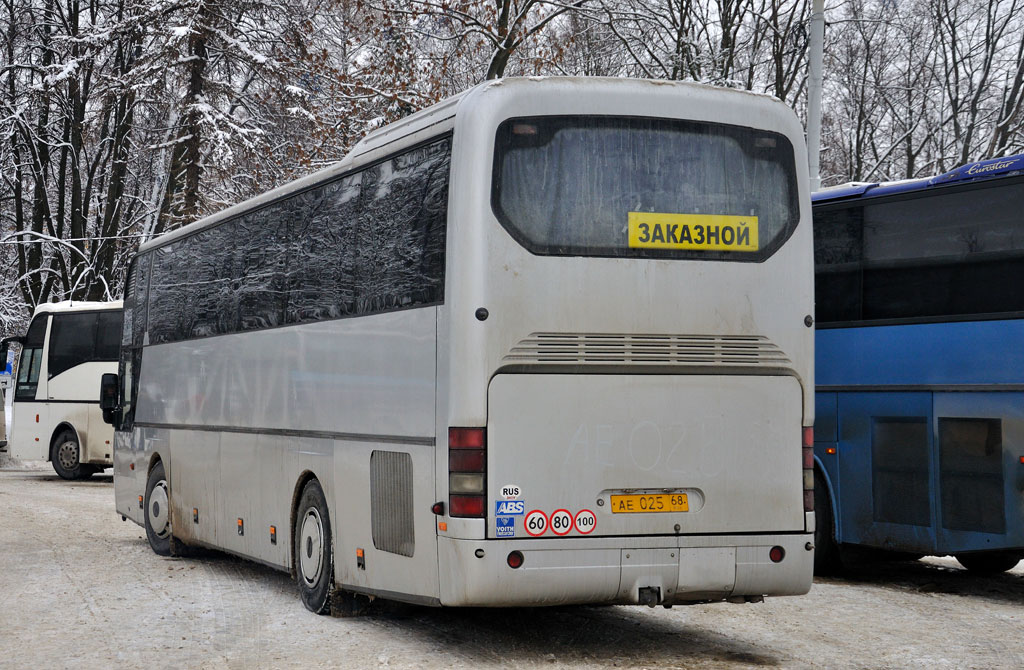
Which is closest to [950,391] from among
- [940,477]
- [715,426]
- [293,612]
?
[940,477]

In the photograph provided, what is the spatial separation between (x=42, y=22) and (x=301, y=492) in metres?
26.8

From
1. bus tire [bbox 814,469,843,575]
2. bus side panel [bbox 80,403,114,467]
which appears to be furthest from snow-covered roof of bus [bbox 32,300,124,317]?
bus tire [bbox 814,469,843,575]

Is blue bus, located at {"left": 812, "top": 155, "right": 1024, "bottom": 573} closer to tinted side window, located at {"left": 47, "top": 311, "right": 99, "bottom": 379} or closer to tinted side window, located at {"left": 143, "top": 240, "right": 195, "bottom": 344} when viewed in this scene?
tinted side window, located at {"left": 143, "top": 240, "right": 195, "bottom": 344}

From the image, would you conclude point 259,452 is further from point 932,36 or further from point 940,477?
point 932,36

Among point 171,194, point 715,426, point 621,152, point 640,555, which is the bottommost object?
point 640,555

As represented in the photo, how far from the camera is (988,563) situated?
43.4 ft

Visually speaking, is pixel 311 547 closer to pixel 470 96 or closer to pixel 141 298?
pixel 470 96

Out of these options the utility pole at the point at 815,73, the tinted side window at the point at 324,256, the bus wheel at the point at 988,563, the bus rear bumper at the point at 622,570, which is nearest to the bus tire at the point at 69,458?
the tinted side window at the point at 324,256

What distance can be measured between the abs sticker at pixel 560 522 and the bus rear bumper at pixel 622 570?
0.20 ft

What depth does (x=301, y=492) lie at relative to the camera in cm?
1087

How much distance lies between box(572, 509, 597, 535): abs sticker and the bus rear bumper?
2.5 inches

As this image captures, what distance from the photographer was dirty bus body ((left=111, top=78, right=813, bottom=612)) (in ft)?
27.0

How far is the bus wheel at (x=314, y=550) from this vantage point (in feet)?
33.4

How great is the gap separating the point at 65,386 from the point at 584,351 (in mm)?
21464
